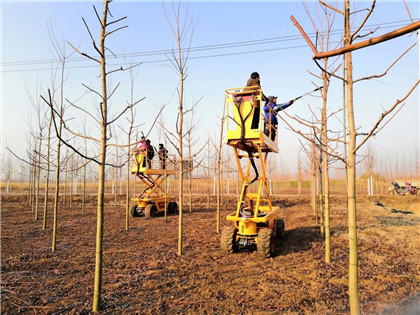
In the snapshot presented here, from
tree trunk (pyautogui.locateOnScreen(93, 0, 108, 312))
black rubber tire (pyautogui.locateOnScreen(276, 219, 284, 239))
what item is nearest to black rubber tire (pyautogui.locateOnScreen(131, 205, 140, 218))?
black rubber tire (pyautogui.locateOnScreen(276, 219, 284, 239))

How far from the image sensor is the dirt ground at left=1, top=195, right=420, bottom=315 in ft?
12.5

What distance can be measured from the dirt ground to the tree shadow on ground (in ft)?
0.09

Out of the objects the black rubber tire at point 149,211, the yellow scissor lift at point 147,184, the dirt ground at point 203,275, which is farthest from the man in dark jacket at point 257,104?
the black rubber tire at point 149,211

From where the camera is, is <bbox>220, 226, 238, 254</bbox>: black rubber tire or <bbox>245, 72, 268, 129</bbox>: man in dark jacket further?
<bbox>220, 226, 238, 254</bbox>: black rubber tire

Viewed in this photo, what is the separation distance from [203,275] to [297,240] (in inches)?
156

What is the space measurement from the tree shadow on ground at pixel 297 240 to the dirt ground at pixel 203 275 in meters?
0.03

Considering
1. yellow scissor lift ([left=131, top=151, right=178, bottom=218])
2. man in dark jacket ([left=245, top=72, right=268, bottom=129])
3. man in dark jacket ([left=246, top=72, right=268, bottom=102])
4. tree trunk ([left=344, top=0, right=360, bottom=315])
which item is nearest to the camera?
tree trunk ([left=344, top=0, right=360, bottom=315])

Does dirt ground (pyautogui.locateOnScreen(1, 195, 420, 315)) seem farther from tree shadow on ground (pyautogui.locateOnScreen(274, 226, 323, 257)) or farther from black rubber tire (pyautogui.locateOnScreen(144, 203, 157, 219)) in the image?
black rubber tire (pyautogui.locateOnScreen(144, 203, 157, 219))

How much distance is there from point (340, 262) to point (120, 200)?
20000 millimetres

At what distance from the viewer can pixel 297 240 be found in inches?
311

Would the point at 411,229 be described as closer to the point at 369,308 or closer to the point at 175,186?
the point at 369,308

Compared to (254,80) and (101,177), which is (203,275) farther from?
(254,80)

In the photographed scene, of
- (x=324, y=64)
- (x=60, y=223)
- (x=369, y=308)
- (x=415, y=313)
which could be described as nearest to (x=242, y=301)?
(x=369, y=308)

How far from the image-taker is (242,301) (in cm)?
396
